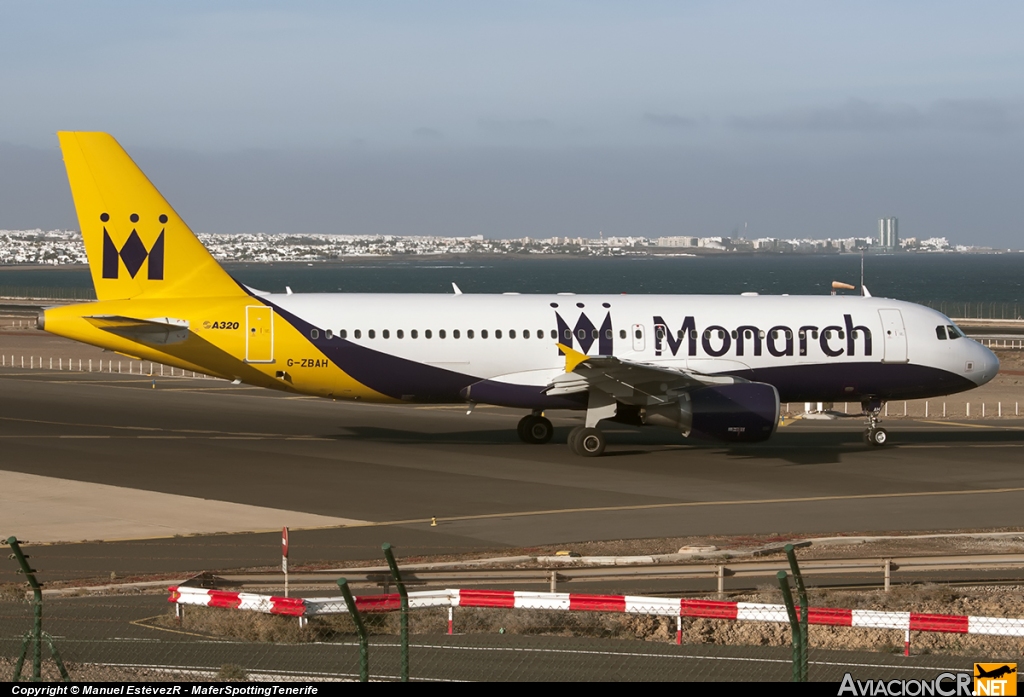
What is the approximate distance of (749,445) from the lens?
1499 inches

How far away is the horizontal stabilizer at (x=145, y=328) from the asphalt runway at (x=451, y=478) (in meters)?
3.16

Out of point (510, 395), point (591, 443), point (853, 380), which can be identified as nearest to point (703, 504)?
point (591, 443)

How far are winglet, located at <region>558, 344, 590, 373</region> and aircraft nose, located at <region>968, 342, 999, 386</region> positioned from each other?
1246 centimetres

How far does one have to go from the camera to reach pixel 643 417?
113 feet

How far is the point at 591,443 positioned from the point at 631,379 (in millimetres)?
2282

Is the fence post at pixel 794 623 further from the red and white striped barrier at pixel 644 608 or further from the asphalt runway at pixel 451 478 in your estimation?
the asphalt runway at pixel 451 478

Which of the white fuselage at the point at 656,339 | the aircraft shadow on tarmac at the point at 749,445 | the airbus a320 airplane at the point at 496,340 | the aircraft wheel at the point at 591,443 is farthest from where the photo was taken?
the aircraft shadow on tarmac at the point at 749,445

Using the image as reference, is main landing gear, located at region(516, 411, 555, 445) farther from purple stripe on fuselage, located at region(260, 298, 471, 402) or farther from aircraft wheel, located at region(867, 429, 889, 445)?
aircraft wheel, located at region(867, 429, 889, 445)

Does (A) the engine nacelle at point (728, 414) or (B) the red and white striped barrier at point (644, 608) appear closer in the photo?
(B) the red and white striped barrier at point (644, 608)

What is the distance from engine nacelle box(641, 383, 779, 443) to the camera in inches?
1293

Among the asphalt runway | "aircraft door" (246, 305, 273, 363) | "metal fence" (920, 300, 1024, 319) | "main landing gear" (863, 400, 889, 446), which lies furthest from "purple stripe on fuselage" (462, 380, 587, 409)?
"metal fence" (920, 300, 1024, 319)

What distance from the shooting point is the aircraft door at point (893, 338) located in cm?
3696

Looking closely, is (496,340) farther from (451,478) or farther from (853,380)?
(853,380)

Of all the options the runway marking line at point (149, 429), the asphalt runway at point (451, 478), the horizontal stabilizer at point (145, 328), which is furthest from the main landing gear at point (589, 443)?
the horizontal stabilizer at point (145, 328)
